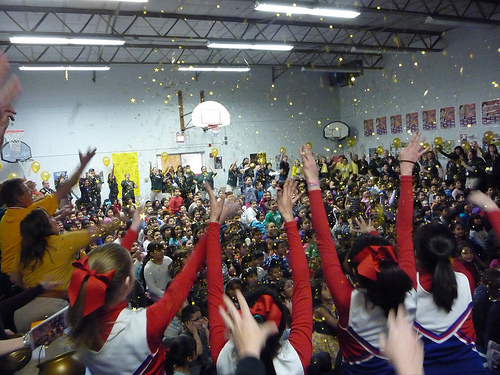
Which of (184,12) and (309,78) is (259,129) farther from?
(184,12)

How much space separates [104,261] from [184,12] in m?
8.23

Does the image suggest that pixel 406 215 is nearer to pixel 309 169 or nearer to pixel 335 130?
pixel 309 169

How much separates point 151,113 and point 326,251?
1171 cm

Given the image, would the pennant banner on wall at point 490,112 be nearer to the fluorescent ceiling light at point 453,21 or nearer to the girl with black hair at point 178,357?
the fluorescent ceiling light at point 453,21

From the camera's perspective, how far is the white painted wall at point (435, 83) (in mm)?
10008

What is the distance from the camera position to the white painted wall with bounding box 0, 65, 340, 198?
37.4 feet

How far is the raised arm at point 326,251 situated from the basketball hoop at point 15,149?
10955 mm

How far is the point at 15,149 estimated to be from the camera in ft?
35.4

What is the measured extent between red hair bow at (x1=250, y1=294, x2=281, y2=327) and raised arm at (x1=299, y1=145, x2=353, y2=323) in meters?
0.24

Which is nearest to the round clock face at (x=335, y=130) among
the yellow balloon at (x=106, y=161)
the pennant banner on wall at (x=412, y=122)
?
the pennant banner on wall at (x=412, y=122)

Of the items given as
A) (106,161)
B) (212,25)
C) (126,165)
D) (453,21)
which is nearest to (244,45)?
(212,25)

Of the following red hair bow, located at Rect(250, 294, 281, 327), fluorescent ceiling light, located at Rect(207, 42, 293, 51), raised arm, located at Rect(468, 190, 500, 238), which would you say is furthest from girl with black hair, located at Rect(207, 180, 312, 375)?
fluorescent ceiling light, located at Rect(207, 42, 293, 51)

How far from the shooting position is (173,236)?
17.8 feet

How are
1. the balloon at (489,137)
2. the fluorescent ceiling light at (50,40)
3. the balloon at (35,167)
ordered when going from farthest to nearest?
the balloon at (35,167) → the balloon at (489,137) → the fluorescent ceiling light at (50,40)
